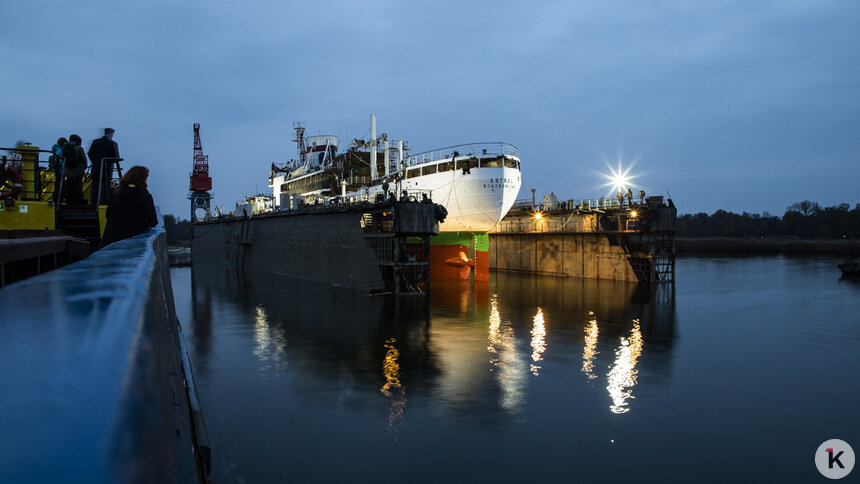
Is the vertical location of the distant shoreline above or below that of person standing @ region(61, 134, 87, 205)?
below

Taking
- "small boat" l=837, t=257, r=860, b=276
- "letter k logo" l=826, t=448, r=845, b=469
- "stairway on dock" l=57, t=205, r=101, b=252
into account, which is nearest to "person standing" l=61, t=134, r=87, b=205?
"stairway on dock" l=57, t=205, r=101, b=252

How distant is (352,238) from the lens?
28188 millimetres

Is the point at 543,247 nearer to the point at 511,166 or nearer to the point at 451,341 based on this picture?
the point at 511,166

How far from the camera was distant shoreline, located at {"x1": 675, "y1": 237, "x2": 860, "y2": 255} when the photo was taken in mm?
80000

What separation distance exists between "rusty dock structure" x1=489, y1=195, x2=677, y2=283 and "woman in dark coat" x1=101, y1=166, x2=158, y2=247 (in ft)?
101

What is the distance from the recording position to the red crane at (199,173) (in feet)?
212

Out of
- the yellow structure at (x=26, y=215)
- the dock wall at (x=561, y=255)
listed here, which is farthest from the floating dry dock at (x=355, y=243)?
the yellow structure at (x=26, y=215)

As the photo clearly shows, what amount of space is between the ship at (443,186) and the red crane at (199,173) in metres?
24.1

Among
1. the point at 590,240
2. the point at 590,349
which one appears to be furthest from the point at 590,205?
the point at 590,349

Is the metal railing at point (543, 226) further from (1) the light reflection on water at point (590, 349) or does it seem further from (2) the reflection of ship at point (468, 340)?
(1) the light reflection on water at point (590, 349)

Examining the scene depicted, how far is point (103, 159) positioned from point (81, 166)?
500 mm

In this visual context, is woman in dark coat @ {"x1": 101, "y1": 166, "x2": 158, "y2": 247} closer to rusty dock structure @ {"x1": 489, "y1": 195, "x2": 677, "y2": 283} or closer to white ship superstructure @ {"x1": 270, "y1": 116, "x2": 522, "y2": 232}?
white ship superstructure @ {"x1": 270, "y1": 116, "x2": 522, "y2": 232}

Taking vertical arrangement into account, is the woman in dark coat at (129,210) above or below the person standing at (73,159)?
below

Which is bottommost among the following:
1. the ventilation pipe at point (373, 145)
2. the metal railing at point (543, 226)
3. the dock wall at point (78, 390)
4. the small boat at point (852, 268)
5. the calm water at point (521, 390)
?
the calm water at point (521, 390)
